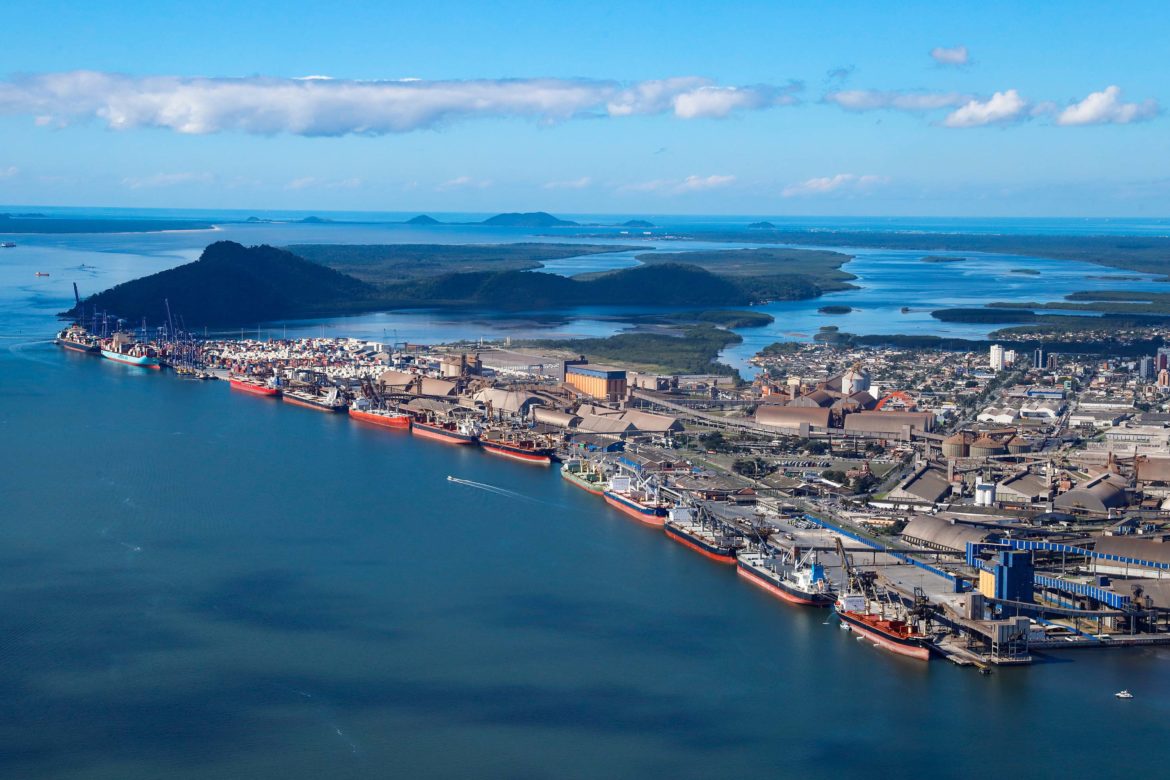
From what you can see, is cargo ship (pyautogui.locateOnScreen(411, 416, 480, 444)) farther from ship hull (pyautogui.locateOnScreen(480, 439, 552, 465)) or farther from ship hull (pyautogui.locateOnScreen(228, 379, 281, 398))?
ship hull (pyautogui.locateOnScreen(228, 379, 281, 398))

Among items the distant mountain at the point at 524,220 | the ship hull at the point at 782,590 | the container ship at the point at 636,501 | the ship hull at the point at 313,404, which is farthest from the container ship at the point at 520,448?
the distant mountain at the point at 524,220

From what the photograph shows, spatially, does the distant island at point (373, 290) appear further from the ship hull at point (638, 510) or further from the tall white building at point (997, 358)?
the ship hull at point (638, 510)

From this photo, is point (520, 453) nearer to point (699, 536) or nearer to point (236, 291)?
point (699, 536)

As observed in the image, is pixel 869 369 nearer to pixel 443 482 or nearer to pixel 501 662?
pixel 443 482

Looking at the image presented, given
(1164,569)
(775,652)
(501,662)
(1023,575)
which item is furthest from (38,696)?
(1164,569)

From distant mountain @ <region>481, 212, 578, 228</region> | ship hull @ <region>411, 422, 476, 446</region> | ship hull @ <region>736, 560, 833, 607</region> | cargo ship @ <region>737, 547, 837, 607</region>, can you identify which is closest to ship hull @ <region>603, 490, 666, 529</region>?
cargo ship @ <region>737, 547, 837, 607</region>

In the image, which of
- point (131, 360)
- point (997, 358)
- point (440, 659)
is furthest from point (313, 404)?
point (440, 659)
